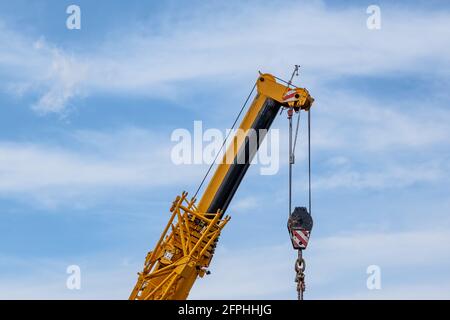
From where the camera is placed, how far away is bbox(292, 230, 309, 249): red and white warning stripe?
18.9 meters

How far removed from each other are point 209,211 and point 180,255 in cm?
149

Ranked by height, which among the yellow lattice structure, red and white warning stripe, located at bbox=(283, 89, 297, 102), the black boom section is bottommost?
the yellow lattice structure

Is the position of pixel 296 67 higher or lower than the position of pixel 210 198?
higher

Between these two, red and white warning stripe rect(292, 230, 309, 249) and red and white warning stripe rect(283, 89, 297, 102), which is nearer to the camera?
red and white warning stripe rect(292, 230, 309, 249)

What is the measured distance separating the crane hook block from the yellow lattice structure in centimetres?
221

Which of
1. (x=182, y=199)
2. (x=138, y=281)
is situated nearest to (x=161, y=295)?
(x=138, y=281)

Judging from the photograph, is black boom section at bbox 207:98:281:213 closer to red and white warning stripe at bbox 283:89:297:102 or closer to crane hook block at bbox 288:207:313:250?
red and white warning stripe at bbox 283:89:297:102

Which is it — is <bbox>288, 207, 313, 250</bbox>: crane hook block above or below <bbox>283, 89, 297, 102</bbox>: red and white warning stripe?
below

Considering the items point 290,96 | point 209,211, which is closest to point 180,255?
point 209,211

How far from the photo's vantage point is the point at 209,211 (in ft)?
69.3

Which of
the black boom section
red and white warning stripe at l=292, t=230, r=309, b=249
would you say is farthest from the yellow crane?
red and white warning stripe at l=292, t=230, r=309, b=249
